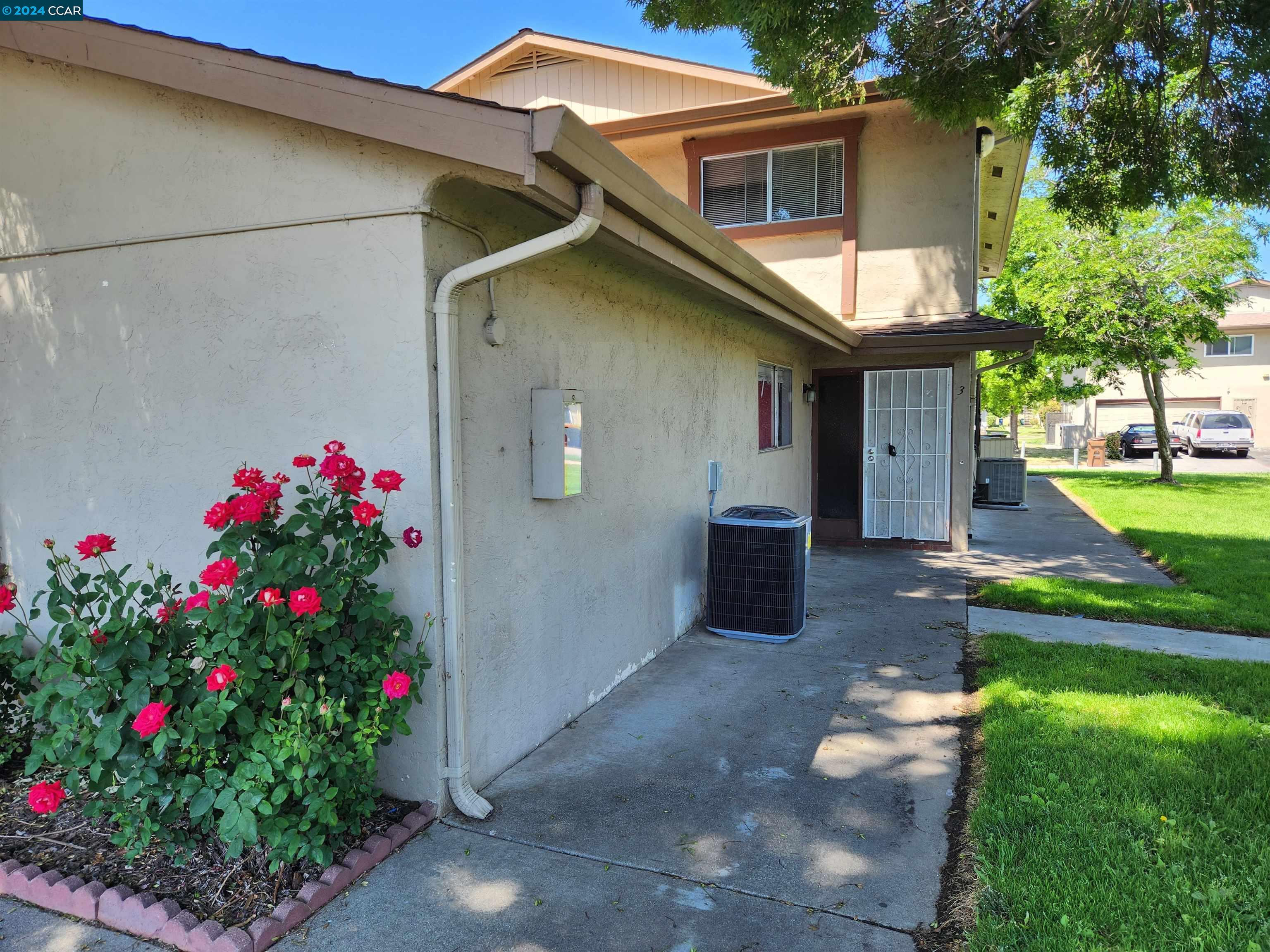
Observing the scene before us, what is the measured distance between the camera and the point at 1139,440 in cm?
2905

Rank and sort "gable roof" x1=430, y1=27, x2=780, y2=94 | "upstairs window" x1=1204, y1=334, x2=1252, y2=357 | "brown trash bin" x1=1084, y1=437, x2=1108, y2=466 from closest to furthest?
"gable roof" x1=430, y1=27, x2=780, y2=94
"brown trash bin" x1=1084, y1=437, x2=1108, y2=466
"upstairs window" x1=1204, y1=334, x2=1252, y2=357

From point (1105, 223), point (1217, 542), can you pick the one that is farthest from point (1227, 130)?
point (1217, 542)

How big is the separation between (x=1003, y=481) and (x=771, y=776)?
12995mm

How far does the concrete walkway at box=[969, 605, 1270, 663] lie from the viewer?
574cm

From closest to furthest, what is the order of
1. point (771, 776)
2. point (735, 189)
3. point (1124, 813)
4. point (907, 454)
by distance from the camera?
point (1124, 813), point (771, 776), point (907, 454), point (735, 189)

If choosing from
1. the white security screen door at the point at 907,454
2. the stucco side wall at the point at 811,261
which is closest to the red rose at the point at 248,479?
the stucco side wall at the point at 811,261

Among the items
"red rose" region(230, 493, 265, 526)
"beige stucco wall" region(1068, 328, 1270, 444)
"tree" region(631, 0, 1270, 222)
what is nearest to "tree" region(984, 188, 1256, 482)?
"tree" region(631, 0, 1270, 222)

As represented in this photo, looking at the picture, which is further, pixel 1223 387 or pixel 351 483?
pixel 1223 387

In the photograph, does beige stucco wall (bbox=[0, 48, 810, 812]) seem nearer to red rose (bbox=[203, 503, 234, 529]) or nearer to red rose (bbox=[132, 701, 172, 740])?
red rose (bbox=[203, 503, 234, 529])

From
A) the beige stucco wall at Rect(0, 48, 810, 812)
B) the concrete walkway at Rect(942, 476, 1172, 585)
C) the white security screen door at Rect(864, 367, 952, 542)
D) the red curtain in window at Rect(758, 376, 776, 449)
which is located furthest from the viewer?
the white security screen door at Rect(864, 367, 952, 542)

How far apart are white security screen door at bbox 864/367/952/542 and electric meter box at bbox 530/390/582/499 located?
725cm

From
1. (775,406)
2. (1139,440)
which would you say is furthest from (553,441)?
(1139,440)

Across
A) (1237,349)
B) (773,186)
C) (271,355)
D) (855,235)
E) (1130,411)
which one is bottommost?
(271,355)

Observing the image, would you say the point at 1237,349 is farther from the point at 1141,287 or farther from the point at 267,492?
the point at 267,492
